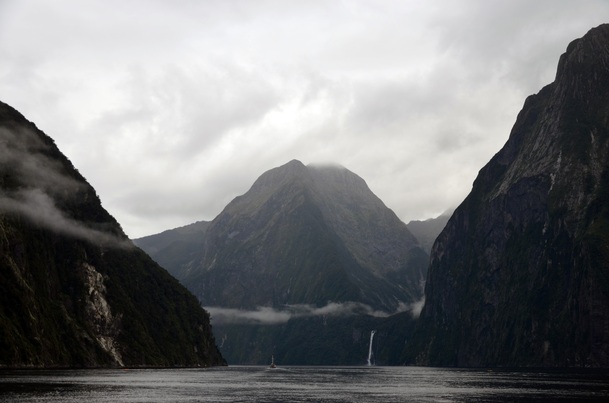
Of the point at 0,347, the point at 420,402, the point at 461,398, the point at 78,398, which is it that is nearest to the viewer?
the point at 78,398

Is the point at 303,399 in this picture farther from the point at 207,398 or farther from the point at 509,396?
the point at 509,396

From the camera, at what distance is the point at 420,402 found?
113188 millimetres

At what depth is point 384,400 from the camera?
116938 mm

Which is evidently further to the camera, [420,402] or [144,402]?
[420,402]

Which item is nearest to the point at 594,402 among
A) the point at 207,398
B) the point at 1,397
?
→ the point at 207,398

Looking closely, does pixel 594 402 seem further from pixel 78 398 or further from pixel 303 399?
pixel 78 398

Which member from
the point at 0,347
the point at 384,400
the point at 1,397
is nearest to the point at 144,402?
the point at 1,397

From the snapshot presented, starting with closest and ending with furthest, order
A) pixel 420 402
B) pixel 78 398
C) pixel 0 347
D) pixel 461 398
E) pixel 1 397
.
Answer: pixel 1 397 → pixel 78 398 → pixel 420 402 → pixel 461 398 → pixel 0 347

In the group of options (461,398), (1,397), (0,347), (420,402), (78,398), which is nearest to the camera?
(1,397)

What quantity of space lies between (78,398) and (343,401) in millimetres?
39461

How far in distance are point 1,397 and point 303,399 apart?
45485mm

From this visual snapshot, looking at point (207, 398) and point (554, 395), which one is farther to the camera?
point (554, 395)

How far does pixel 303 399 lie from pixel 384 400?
42.5 ft

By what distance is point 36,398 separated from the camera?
99.1 m
